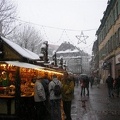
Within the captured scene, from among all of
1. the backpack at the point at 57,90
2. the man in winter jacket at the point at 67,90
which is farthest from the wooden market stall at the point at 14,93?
the man in winter jacket at the point at 67,90

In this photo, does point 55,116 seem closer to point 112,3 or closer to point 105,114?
point 105,114

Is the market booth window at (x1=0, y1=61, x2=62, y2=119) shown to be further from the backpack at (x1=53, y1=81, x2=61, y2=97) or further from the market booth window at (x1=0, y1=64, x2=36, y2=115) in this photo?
the backpack at (x1=53, y1=81, x2=61, y2=97)


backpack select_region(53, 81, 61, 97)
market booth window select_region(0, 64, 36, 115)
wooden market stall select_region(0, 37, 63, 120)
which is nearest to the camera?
backpack select_region(53, 81, 61, 97)

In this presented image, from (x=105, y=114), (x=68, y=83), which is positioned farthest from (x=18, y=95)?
(x=105, y=114)

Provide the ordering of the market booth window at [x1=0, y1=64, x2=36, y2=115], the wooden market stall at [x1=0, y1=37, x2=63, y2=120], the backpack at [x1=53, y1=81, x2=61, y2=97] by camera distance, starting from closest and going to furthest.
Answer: the backpack at [x1=53, y1=81, x2=61, y2=97] < the wooden market stall at [x1=0, y1=37, x2=63, y2=120] < the market booth window at [x1=0, y1=64, x2=36, y2=115]

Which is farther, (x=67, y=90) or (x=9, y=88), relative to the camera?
(x=9, y=88)

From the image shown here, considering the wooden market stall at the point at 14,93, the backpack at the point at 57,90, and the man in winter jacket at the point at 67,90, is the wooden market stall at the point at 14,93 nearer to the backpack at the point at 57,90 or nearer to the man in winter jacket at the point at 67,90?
the backpack at the point at 57,90

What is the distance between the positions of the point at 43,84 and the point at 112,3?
2850cm

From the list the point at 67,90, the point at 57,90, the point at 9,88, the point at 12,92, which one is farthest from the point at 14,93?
the point at 67,90

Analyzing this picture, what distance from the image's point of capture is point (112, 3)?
38969mm

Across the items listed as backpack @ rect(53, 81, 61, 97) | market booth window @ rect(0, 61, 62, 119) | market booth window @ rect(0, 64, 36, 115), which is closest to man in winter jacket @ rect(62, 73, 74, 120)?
backpack @ rect(53, 81, 61, 97)

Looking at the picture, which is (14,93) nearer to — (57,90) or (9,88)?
(9,88)

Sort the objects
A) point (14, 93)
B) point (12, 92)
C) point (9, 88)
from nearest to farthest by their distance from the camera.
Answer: point (14, 93), point (12, 92), point (9, 88)

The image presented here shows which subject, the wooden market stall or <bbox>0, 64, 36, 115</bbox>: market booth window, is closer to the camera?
the wooden market stall
